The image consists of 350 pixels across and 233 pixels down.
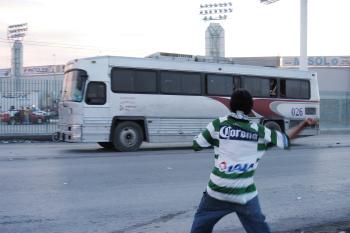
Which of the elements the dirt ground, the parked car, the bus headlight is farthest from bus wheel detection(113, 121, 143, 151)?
the dirt ground

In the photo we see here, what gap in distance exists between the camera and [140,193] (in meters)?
9.71

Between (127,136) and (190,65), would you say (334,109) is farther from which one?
(127,136)

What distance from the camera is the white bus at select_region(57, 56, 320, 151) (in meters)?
17.7

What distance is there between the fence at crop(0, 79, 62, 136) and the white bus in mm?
6725

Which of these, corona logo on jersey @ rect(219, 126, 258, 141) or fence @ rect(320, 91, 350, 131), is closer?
corona logo on jersey @ rect(219, 126, 258, 141)

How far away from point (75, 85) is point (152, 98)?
258 cm

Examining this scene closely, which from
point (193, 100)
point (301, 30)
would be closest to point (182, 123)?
point (193, 100)

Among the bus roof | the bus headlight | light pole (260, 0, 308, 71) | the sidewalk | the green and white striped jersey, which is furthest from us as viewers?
light pole (260, 0, 308, 71)

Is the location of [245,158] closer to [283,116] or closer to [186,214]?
[186,214]

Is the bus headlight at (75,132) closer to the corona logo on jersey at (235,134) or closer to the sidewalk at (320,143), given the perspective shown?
the sidewalk at (320,143)

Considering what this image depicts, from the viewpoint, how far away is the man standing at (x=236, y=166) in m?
4.77

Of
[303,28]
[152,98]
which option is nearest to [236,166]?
[152,98]

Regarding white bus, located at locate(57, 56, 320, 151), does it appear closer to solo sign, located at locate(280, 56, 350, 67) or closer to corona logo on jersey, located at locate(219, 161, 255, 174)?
corona logo on jersey, located at locate(219, 161, 255, 174)

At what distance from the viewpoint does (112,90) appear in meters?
18.0
